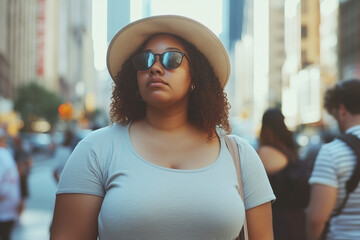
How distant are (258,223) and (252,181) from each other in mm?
193

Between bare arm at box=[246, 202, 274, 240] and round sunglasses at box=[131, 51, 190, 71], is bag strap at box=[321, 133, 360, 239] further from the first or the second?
round sunglasses at box=[131, 51, 190, 71]

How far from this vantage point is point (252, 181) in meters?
2.47

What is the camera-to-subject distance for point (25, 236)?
909 centimetres

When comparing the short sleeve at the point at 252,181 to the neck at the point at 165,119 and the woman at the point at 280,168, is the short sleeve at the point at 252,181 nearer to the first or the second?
the neck at the point at 165,119

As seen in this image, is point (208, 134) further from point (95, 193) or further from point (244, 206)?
point (95, 193)

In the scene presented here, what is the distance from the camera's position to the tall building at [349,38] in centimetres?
5428

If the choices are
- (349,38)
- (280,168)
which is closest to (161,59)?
(280,168)

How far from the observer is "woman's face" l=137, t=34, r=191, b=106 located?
242 centimetres

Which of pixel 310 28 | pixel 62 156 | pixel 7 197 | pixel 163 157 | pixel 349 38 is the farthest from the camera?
pixel 310 28

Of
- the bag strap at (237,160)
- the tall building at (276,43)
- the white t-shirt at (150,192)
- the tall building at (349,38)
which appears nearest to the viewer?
the white t-shirt at (150,192)

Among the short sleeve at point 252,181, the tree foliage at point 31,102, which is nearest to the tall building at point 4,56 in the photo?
the tree foliage at point 31,102

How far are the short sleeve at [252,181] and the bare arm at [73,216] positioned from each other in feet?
2.26

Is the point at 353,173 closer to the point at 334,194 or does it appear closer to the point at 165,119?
the point at 334,194

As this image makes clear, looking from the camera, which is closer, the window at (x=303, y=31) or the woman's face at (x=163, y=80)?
the woman's face at (x=163, y=80)
